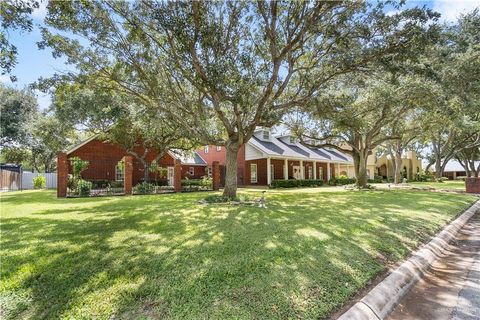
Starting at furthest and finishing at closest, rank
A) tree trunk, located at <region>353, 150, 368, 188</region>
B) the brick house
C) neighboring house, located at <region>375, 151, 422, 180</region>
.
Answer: neighboring house, located at <region>375, 151, 422, 180</region> < the brick house < tree trunk, located at <region>353, 150, 368, 188</region>

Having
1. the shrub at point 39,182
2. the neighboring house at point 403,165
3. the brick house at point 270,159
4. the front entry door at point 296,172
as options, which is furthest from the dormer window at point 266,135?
the neighboring house at point 403,165

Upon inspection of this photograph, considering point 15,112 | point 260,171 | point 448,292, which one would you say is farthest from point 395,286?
Answer: point 15,112

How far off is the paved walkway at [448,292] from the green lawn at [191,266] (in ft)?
1.83

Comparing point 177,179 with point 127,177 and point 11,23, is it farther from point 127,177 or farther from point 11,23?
point 11,23

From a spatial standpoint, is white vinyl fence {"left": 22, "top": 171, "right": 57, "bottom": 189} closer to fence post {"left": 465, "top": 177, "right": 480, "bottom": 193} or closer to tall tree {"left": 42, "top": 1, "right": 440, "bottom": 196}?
tall tree {"left": 42, "top": 1, "right": 440, "bottom": 196}

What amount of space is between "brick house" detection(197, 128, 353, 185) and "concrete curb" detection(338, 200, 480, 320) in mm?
19615

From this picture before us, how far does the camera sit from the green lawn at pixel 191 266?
3.07 metres

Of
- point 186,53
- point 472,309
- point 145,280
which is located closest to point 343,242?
point 472,309

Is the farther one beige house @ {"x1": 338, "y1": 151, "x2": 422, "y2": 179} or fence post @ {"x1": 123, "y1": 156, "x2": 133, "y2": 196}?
beige house @ {"x1": 338, "y1": 151, "x2": 422, "y2": 179}

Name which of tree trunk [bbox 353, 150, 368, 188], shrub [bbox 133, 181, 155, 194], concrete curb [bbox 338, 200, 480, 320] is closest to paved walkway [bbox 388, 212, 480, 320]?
concrete curb [bbox 338, 200, 480, 320]

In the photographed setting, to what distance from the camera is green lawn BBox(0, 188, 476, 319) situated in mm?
3072

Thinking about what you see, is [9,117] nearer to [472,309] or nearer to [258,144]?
[258,144]

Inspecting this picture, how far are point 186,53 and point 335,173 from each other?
102 feet

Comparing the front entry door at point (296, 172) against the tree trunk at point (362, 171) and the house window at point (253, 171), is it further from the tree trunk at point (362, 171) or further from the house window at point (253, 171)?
the tree trunk at point (362, 171)
